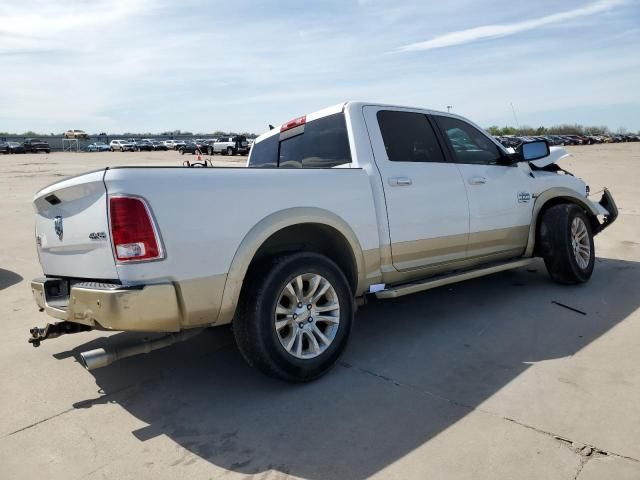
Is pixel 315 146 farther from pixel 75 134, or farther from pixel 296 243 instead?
pixel 75 134

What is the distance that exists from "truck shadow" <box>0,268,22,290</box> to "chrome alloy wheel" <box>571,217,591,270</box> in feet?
20.1

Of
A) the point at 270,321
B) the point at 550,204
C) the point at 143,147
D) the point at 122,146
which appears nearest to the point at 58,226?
the point at 270,321

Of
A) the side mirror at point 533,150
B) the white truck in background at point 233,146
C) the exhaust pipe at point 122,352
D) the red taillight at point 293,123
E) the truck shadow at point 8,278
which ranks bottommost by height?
the truck shadow at point 8,278

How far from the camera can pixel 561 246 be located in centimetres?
516

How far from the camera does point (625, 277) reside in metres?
5.66

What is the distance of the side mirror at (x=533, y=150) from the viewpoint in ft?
16.3

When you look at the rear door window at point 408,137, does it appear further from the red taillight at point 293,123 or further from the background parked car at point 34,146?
the background parked car at point 34,146

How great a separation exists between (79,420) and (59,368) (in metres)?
0.89

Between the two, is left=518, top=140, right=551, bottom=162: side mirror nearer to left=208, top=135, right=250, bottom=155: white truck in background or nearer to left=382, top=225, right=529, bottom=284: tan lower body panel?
left=382, top=225, right=529, bottom=284: tan lower body panel

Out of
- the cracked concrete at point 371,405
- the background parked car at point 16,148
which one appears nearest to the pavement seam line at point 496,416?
the cracked concrete at point 371,405

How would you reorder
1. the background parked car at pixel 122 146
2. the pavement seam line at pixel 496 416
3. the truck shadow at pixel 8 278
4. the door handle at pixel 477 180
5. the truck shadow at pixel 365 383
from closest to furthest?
the pavement seam line at pixel 496 416 → the truck shadow at pixel 365 383 → the door handle at pixel 477 180 → the truck shadow at pixel 8 278 → the background parked car at pixel 122 146

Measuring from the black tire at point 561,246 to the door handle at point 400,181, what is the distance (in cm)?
199

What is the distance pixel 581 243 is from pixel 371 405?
3.50m

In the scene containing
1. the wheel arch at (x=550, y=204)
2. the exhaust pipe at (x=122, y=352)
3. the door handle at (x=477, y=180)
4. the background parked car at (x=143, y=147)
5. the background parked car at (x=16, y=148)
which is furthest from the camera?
the background parked car at (x=143, y=147)
